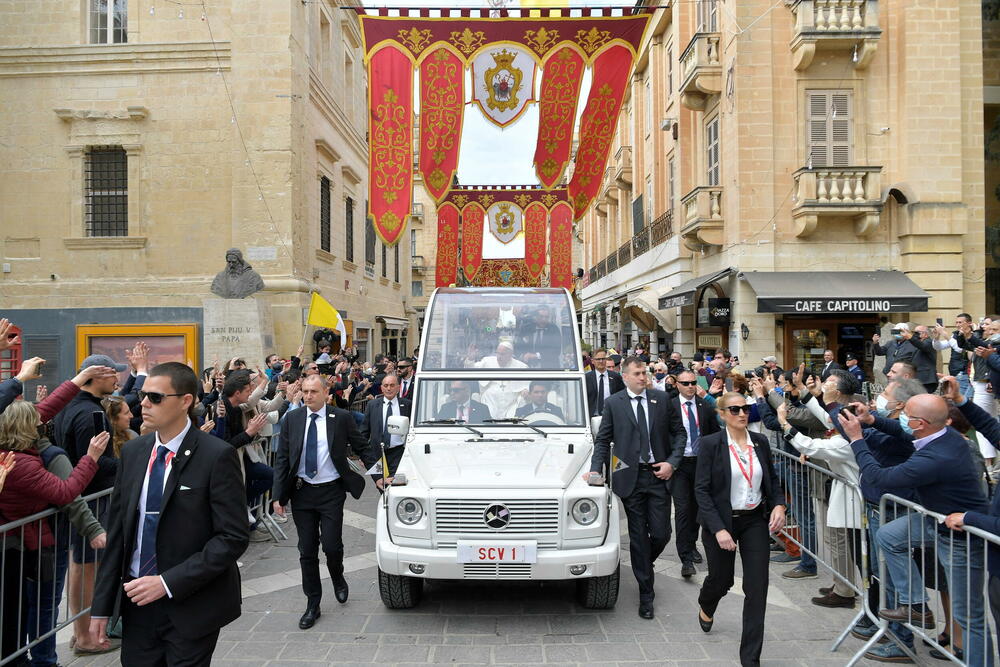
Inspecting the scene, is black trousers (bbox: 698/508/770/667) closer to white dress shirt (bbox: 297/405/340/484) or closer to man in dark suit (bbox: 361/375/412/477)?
white dress shirt (bbox: 297/405/340/484)

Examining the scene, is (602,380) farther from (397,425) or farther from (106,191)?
(106,191)

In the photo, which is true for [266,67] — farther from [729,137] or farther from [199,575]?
[199,575]

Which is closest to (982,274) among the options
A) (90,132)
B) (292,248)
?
(292,248)

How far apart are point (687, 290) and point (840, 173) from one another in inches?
167

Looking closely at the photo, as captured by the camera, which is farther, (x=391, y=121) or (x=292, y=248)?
(x=292, y=248)

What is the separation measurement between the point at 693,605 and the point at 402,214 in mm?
10282

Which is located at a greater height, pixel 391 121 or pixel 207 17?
pixel 207 17

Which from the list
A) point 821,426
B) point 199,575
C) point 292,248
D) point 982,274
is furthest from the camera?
point 292,248

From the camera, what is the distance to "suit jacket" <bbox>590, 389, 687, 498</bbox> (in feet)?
19.9

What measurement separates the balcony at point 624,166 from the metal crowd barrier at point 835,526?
981 inches

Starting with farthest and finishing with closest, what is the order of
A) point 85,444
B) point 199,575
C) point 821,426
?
point 821,426, point 85,444, point 199,575

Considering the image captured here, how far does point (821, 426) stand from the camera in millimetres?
6332

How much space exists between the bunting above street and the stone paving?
913 cm

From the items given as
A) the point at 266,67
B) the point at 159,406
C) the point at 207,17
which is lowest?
the point at 159,406
